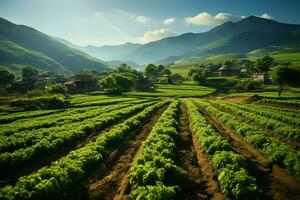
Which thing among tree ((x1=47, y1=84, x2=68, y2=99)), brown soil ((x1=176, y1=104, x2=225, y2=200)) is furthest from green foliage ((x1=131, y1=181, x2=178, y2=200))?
tree ((x1=47, y1=84, x2=68, y2=99))

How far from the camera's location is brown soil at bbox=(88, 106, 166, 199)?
667 inches

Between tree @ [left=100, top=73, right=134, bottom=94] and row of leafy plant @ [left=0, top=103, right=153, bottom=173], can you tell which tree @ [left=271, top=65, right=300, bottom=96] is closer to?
row of leafy plant @ [left=0, top=103, right=153, bottom=173]

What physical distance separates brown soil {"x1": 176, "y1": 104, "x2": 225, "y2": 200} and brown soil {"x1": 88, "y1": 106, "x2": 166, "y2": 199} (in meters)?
4.31

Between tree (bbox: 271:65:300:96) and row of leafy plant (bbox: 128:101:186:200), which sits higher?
tree (bbox: 271:65:300:96)

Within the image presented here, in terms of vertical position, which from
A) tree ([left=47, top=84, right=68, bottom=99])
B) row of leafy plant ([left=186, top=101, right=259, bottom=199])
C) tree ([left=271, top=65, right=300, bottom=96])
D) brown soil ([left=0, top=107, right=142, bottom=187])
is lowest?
brown soil ([left=0, top=107, right=142, bottom=187])

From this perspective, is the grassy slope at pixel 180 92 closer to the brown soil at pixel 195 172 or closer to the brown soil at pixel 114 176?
the brown soil at pixel 195 172

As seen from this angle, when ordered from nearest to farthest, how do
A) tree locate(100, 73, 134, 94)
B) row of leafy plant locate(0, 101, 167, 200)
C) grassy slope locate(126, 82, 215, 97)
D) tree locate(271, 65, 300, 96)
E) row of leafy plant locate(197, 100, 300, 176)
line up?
row of leafy plant locate(0, 101, 167, 200), row of leafy plant locate(197, 100, 300, 176), tree locate(271, 65, 300, 96), grassy slope locate(126, 82, 215, 97), tree locate(100, 73, 134, 94)

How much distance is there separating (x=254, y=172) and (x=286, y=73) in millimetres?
70808

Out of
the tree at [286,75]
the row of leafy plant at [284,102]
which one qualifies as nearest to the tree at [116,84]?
the row of leafy plant at [284,102]

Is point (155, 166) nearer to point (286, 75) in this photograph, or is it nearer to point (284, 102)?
point (284, 102)

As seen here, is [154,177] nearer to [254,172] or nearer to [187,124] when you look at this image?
[254,172]

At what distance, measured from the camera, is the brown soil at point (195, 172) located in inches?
639

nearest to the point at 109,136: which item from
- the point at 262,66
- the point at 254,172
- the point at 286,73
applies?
the point at 254,172

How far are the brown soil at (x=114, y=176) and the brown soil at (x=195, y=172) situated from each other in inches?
170
